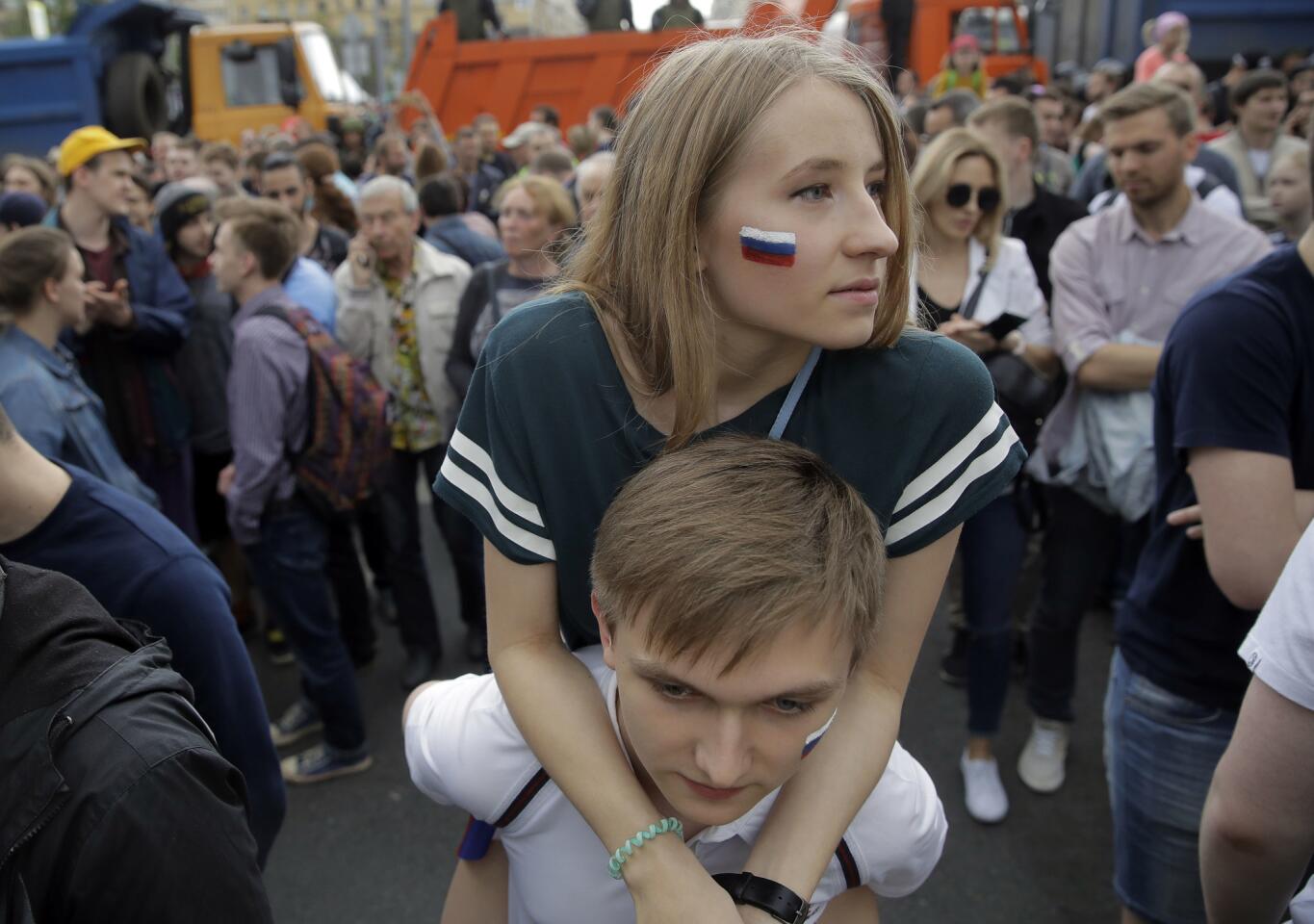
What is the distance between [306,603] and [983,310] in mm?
2518

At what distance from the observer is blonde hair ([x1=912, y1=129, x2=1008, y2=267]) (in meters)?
3.28

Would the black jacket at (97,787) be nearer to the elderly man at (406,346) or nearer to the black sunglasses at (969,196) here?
the black sunglasses at (969,196)

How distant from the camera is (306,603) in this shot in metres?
3.56

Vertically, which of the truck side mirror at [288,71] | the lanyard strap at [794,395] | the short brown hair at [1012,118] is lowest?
the lanyard strap at [794,395]

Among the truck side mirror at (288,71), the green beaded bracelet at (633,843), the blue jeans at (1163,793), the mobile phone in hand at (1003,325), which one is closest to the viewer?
the green beaded bracelet at (633,843)

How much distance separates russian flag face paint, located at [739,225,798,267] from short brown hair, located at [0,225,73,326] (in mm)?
2911

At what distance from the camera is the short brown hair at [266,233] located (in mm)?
3697

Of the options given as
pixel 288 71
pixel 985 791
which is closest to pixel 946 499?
pixel 985 791

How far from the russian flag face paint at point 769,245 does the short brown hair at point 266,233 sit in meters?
3.02

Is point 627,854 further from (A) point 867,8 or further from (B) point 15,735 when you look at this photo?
(A) point 867,8

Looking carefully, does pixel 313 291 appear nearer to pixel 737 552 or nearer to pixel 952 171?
pixel 952 171

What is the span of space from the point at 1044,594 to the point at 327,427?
2553 millimetres

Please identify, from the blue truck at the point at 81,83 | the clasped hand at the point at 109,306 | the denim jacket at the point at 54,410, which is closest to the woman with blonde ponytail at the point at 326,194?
the clasped hand at the point at 109,306

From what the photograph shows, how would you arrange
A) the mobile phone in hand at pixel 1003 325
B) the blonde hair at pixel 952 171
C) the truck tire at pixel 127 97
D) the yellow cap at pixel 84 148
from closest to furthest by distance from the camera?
the mobile phone in hand at pixel 1003 325, the blonde hair at pixel 952 171, the yellow cap at pixel 84 148, the truck tire at pixel 127 97
